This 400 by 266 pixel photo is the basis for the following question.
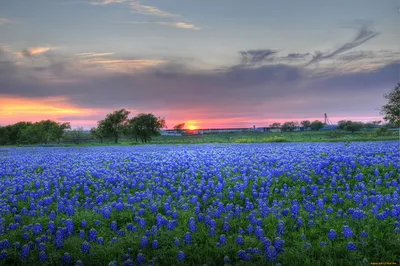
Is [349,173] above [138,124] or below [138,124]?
below

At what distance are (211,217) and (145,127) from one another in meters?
58.0

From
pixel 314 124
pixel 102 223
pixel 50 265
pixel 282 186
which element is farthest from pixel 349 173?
pixel 314 124

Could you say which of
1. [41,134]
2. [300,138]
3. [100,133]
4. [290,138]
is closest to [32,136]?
[41,134]

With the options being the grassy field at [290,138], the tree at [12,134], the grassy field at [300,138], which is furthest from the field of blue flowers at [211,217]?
the tree at [12,134]

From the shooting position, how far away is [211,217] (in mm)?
8109

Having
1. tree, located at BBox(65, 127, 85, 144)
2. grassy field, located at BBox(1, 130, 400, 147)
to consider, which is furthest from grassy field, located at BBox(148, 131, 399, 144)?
tree, located at BBox(65, 127, 85, 144)

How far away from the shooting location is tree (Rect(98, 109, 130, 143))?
227 feet

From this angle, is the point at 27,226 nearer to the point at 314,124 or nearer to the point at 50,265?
the point at 50,265

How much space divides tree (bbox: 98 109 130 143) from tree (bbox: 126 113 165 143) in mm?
4511

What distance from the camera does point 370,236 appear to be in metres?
6.88

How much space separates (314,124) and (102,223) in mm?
76736

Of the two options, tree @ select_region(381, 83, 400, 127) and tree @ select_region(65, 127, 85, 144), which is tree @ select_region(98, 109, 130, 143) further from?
tree @ select_region(381, 83, 400, 127)

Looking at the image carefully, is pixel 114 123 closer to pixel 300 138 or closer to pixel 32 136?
pixel 32 136

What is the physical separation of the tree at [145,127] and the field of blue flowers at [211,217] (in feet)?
171
